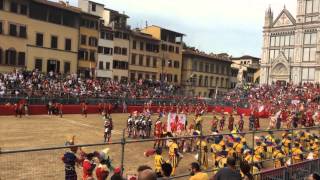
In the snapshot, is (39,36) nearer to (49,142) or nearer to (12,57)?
(12,57)

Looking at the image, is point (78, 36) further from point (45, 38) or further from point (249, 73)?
point (249, 73)

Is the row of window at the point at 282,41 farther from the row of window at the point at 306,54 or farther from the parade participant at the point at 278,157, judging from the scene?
the parade participant at the point at 278,157

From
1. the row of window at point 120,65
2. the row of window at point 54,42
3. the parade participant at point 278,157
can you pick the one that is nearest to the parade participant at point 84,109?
the row of window at point 54,42

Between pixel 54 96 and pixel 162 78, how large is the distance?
35230 millimetres

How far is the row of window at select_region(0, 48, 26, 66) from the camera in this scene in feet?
154

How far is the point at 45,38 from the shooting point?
52.6m

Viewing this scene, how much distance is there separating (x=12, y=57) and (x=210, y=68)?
49.6 metres

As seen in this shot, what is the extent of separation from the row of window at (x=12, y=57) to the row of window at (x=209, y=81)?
1603 inches

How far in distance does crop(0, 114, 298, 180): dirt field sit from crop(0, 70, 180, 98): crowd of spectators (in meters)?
3.62

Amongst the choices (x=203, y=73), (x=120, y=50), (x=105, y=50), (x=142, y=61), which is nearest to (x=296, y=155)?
(x=105, y=50)

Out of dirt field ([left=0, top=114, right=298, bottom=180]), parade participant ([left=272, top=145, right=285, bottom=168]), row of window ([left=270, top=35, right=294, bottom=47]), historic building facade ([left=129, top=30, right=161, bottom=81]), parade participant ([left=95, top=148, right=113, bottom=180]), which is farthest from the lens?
row of window ([left=270, top=35, right=294, bottom=47])

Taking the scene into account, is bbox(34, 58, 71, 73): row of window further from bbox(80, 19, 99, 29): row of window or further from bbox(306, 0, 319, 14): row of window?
bbox(306, 0, 319, 14): row of window

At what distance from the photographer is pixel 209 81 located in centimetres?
8869

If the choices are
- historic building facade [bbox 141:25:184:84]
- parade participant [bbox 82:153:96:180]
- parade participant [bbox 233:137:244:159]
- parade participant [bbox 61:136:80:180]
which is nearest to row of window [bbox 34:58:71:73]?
historic building facade [bbox 141:25:184:84]
